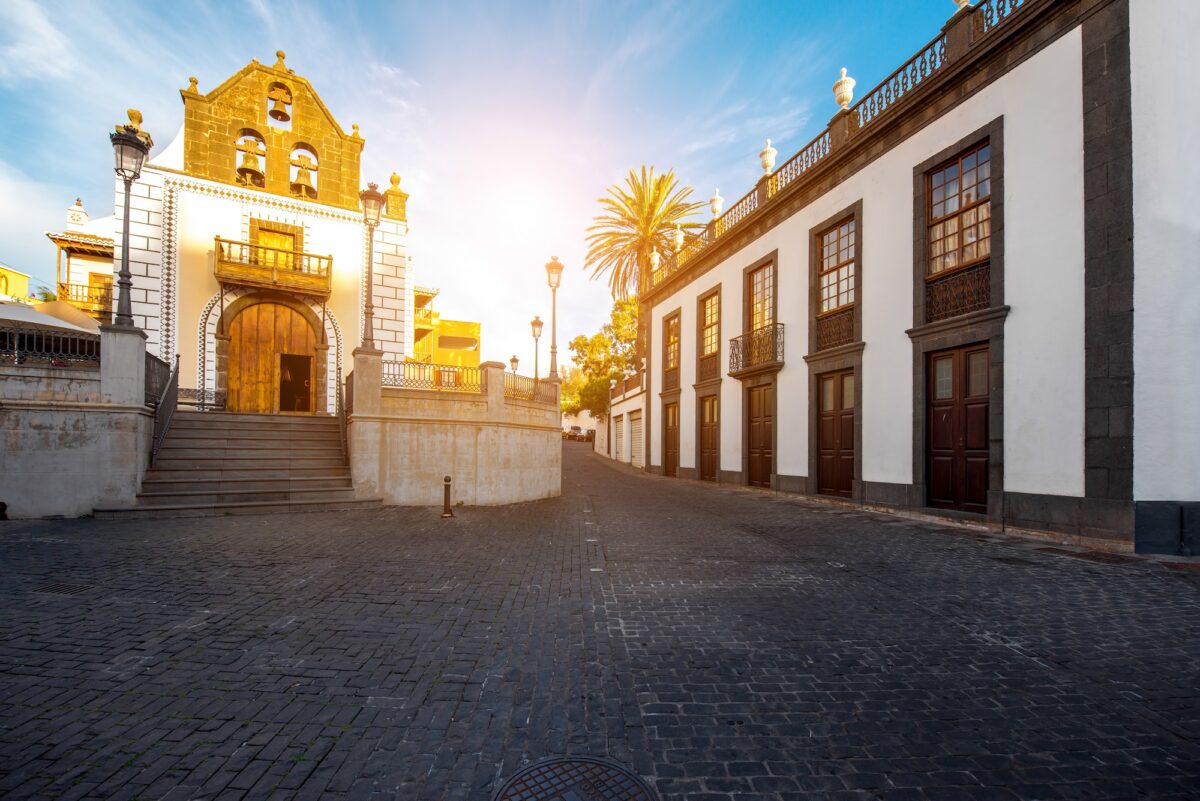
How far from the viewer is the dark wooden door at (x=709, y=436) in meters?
19.5

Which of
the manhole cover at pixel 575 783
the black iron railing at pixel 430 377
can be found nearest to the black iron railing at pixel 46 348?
the black iron railing at pixel 430 377

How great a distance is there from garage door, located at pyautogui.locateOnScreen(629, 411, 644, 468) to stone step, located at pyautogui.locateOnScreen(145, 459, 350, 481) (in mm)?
17430

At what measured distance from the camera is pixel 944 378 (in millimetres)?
10875

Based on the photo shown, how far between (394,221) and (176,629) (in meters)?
16.2

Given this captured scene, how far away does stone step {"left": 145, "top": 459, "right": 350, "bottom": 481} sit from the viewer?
417 inches

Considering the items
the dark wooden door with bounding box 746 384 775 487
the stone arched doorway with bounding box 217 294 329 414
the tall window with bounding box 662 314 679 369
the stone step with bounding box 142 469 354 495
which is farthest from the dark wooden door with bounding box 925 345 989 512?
the stone arched doorway with bounding box 217 294 329 414

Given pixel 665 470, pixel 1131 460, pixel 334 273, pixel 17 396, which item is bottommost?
pixel 665 470

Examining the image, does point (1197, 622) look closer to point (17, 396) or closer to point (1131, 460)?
point (1131, 460)

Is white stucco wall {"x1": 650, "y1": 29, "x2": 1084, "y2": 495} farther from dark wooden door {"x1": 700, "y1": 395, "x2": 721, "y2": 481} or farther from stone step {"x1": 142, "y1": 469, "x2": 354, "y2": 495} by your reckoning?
stone step {"x1": 142, "y1": 469, "x2": 354, "y2": 495}

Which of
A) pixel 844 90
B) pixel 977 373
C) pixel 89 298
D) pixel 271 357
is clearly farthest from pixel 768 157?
pixel 89 298

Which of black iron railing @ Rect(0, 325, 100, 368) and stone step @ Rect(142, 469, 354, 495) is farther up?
black iron railing @ Rect(0, 325, 100, 368)

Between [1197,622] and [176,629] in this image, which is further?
[1197,622]

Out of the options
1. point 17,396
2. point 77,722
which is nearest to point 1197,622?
point 77,722

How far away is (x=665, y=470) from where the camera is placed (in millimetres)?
23766
